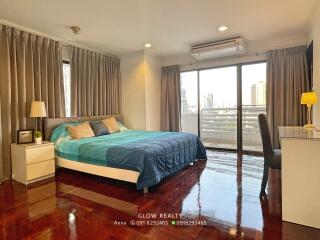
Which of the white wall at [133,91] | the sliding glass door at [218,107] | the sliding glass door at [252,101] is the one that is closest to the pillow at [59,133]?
the white wall at [133,91]

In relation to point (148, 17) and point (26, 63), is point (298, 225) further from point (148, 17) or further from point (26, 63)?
point (26, 63)

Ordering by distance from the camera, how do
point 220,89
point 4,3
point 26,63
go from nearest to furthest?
point 4,3
point 26,63
point 220,89

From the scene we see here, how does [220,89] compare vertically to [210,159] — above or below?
above

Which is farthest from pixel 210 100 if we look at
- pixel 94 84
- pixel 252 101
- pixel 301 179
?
pixel 301 179

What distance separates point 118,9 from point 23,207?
284 centimetres

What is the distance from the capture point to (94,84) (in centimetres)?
473

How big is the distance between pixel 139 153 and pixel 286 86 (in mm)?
3447

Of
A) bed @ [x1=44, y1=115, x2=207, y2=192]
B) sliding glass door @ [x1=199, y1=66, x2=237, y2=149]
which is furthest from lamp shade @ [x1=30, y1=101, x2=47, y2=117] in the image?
sliding glass door @ [x1=199, y1=66, x2=237, y2=149]

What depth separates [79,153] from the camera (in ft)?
10.6

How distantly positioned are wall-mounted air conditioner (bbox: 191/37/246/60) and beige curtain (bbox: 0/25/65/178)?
9.68 ft

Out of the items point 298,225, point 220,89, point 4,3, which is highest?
point 4,3

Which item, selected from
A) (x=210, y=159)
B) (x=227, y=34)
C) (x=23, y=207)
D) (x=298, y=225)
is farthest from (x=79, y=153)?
(x=227, y=34)

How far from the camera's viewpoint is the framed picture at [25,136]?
318 centimetres

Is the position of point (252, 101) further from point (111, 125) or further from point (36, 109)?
point (36, 109)
